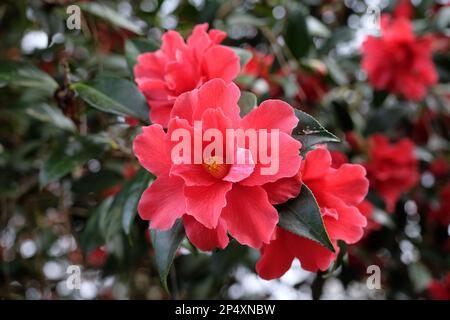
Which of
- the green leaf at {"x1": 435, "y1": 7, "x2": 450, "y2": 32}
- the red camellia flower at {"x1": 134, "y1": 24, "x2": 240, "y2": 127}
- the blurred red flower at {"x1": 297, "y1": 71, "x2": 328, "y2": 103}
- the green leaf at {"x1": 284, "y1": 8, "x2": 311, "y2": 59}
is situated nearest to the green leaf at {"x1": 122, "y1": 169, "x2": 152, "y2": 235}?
the red camellia flower at {"x1": 134, "y1": 24, "x2": 240, "y2": 127}

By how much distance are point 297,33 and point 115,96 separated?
0.64 m

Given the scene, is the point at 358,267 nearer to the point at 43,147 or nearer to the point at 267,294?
the point at 267,294

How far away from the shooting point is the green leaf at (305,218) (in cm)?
68

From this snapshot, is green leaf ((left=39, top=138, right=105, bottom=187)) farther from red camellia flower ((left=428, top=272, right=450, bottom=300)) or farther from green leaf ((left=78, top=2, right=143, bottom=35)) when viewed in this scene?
red camellia flower ((left=428, top=272, right=450, bottom=300))

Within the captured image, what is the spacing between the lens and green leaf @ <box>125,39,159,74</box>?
103 centimetres

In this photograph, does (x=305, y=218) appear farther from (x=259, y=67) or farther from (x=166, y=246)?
(x=259, y=67)

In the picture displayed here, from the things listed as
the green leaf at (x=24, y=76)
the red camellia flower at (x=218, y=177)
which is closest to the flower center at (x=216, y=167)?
the red camellia flower at (x=218, y=177)

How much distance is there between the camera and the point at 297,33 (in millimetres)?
1439

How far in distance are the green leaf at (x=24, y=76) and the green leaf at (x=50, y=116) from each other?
92 millimetres

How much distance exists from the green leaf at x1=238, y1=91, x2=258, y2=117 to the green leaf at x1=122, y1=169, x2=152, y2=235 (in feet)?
0.70

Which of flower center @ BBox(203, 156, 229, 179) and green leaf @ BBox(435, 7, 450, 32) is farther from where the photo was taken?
green leaf @ BBox(435, 7, 450, 32)

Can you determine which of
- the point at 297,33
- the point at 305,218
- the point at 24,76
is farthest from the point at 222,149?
the point at 297,33

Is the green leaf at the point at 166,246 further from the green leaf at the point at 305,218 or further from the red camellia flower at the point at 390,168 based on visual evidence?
the red camellia flower at the point at 390,168
